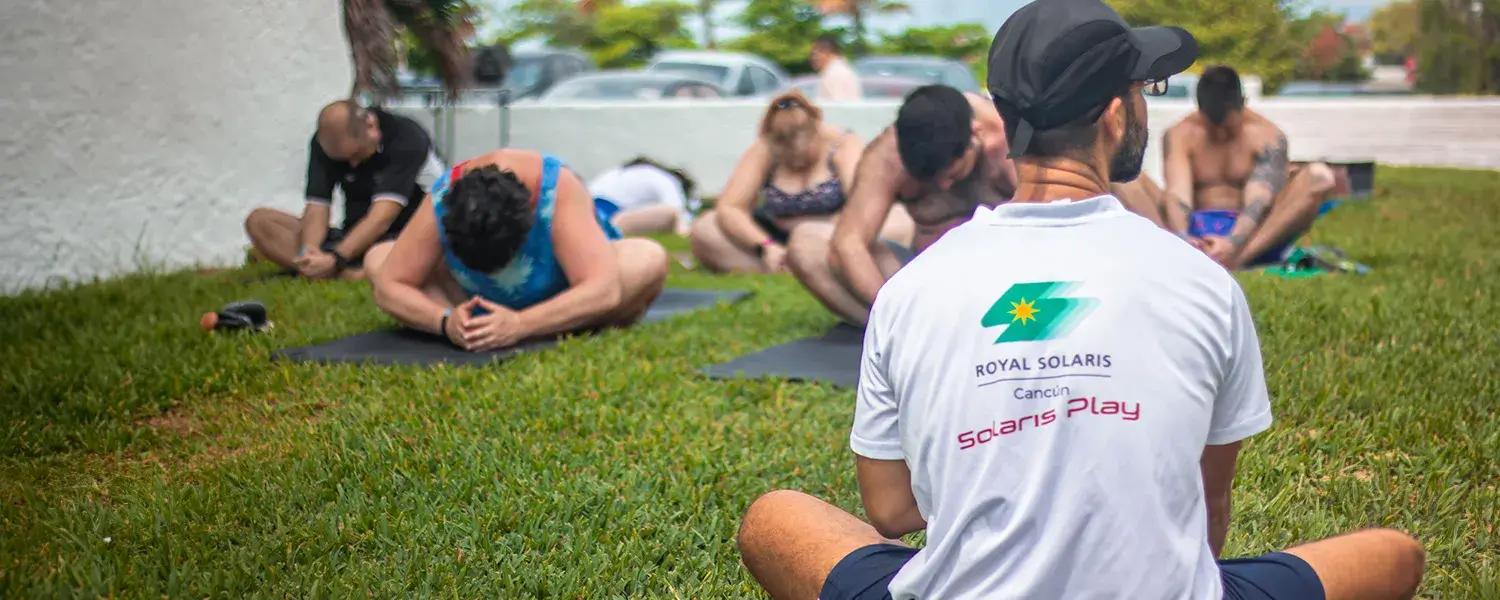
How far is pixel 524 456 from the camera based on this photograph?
12.8 ft

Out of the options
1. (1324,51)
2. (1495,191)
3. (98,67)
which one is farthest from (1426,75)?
(1324,51)

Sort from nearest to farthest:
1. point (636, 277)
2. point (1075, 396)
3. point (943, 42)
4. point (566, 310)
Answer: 1. point (1075, 396)
2. point (566, 310)
3. point (636, 277)
4. point (943, 42)

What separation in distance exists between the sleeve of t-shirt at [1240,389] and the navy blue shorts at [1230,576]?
246 millimetres

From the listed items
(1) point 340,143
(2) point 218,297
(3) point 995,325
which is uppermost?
(3) point 995,325

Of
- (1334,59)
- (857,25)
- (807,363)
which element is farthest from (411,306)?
(1334,59)

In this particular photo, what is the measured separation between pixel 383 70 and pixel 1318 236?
679 cm

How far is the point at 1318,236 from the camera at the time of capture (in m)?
9.45

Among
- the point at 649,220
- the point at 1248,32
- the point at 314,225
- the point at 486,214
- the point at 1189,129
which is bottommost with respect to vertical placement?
the point at 649,220

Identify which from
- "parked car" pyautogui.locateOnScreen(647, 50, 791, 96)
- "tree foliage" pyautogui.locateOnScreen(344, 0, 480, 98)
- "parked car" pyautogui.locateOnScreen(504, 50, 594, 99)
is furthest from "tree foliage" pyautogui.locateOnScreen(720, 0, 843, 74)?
"tree foliage" pyautogui.locateOnScreen(344, 0, 480, 98)

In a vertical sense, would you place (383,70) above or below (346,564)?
above

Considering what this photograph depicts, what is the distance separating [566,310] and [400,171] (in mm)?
2400

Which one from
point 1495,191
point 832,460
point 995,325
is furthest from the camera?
point 1495,191

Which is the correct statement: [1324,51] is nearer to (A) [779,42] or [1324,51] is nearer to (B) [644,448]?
(A) [779,42]

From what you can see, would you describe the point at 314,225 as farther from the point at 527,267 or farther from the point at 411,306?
the point at 527,267
